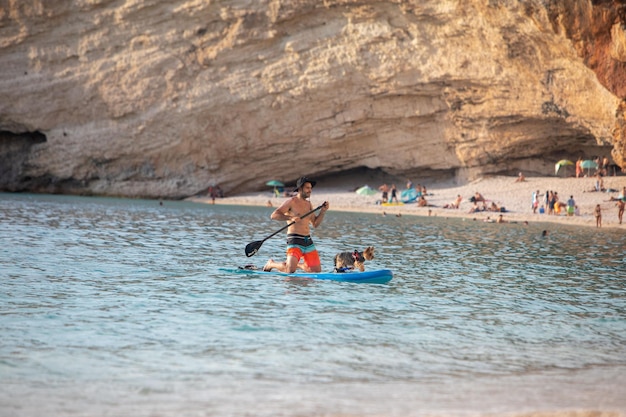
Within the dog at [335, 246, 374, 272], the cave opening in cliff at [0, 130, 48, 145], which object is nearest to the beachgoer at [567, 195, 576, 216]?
the dog at [335, 246, 374, 272]

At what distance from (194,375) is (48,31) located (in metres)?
38.1

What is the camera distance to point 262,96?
3959cm

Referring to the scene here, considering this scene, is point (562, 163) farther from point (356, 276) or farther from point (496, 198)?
point (356, 276)

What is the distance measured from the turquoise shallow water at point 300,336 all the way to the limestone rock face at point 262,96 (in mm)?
21482

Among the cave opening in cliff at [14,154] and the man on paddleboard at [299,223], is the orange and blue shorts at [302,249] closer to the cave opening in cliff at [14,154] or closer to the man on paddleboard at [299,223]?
the man on paddleboard at [299,223]

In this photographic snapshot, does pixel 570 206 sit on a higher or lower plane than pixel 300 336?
higher

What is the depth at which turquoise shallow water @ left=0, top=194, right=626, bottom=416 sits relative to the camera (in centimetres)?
577

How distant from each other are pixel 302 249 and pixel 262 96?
92.9 feet

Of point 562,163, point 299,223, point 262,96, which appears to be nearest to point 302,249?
point 299,223

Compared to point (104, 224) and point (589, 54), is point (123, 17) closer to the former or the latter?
point (104, 224)

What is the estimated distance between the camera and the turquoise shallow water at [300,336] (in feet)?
18.9

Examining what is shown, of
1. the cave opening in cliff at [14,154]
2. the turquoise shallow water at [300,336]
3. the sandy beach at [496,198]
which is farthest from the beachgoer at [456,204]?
the cave opening in cliff at [14,154]

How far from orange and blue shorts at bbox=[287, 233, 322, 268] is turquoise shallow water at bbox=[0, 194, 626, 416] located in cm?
52

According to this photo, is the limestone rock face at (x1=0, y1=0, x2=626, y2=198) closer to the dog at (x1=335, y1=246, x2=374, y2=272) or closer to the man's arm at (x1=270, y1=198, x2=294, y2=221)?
the dog at (x1=335, y1=246, x2=374, y2=272)
